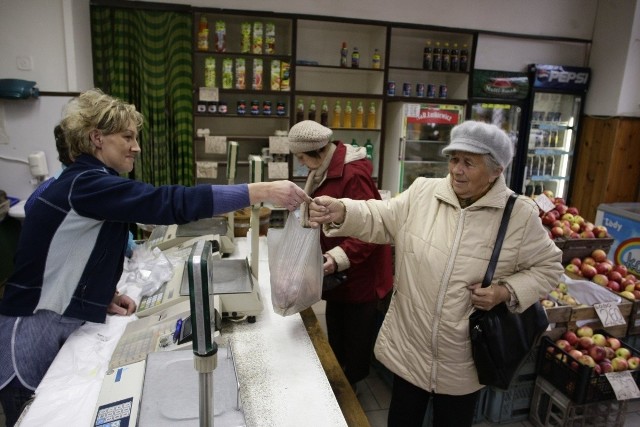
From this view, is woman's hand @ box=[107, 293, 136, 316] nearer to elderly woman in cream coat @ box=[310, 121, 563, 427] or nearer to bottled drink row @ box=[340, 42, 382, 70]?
elderly woman in cream coat @ box=[310, 121, 563, 427]

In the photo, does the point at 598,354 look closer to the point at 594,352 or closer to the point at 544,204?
the point at 594,352

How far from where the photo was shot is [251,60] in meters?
4.91

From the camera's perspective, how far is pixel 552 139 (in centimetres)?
615

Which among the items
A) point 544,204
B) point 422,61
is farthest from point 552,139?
point 544,204

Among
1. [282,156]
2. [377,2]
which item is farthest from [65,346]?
[377,2]

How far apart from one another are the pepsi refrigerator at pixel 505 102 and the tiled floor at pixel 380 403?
3212 millimetres

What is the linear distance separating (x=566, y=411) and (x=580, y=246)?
3.90ft

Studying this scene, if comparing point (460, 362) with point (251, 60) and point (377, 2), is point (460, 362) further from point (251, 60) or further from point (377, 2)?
point (377, 2)

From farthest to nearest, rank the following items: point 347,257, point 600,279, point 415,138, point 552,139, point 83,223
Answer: point 552,139 < point 415,138 < point 600,279 < point 347,257 < point 83,223

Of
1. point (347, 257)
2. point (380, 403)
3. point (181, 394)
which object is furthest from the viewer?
point (380, 403)

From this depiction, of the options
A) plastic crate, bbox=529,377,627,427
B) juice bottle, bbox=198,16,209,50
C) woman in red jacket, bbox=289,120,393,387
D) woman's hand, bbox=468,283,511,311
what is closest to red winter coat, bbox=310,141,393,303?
woman in red jacket, bbox=289,120,393,387

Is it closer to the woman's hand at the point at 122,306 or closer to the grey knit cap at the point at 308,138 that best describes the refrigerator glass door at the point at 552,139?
the grey knit cap at the point at 308,138

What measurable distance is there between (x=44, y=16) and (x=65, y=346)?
3843 millimetres

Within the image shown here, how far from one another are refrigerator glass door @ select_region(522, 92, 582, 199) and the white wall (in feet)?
1.11
